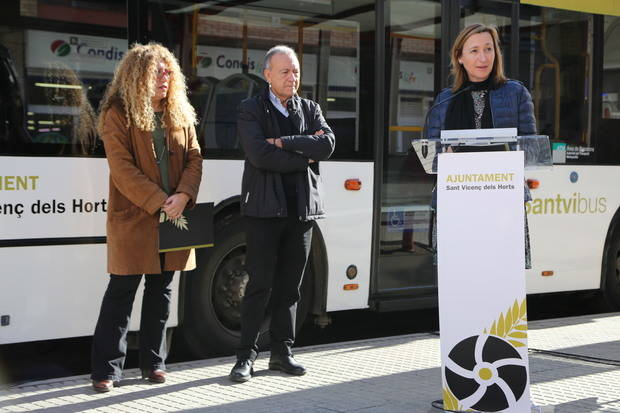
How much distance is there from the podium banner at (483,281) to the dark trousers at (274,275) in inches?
57.7

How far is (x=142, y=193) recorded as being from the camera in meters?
5.56

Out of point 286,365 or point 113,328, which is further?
point 286,365

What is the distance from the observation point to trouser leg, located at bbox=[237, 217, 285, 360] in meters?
6.01

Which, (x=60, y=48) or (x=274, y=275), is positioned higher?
(x=60, y=48)

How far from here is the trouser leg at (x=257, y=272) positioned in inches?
237

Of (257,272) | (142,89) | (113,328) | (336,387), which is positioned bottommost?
(336,387)

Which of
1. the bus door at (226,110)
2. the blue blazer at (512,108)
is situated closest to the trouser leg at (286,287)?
the bus door at (226,110)

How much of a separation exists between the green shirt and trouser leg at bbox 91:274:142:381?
22.8 inches

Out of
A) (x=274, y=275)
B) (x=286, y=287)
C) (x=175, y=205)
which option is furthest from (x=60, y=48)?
(x=286, y=287)

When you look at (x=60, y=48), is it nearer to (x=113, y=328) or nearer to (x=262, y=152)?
(x=262, y=152)

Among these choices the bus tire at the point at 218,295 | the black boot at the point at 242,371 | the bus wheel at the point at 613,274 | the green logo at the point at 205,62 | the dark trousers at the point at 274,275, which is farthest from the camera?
the bus wheel at the point at 613,274

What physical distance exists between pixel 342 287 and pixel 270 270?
4.69ft

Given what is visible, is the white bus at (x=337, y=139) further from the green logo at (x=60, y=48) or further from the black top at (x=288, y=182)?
the black top at (x=288, y=182)

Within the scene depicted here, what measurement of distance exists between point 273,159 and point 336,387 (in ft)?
4.67
